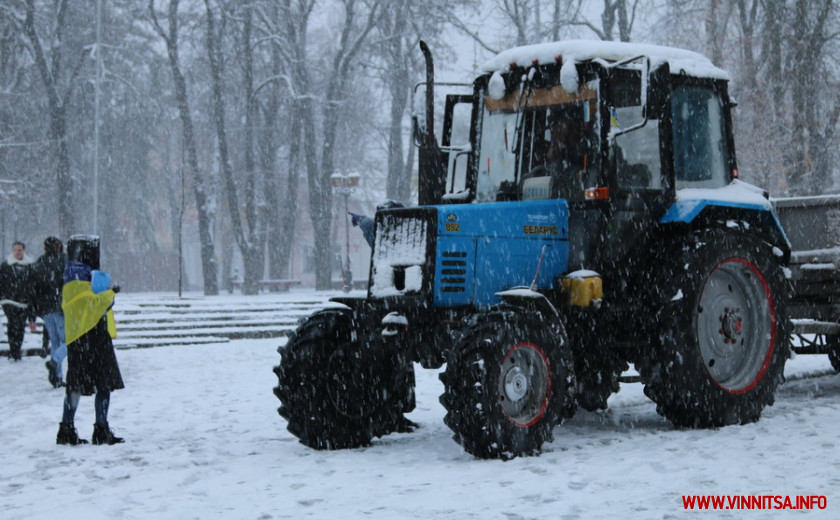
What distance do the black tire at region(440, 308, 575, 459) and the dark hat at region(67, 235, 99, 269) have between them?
3801mm

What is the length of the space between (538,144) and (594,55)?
0.85 metres

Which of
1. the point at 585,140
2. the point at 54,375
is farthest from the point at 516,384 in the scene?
the point at 54,375

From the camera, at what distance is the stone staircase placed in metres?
19.1

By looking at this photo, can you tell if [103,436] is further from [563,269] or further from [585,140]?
[585,140]

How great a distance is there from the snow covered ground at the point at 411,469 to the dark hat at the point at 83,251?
156cm

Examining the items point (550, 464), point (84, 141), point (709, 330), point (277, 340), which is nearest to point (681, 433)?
point (709, 330)

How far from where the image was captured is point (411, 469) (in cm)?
728

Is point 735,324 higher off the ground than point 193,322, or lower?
higher

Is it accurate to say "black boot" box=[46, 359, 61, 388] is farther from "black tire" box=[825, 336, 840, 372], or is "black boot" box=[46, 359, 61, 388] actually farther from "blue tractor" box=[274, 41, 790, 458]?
"black tire" box=[825, 336, 840, 372]

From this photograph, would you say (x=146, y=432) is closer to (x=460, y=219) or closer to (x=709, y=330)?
(x=460, y=219)

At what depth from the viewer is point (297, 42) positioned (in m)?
38.6

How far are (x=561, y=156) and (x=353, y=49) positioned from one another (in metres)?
29.3

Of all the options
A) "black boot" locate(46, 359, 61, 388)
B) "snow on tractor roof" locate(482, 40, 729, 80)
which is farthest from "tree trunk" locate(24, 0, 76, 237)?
"snow on tractor roof" locate(482, 40, 729, 80)

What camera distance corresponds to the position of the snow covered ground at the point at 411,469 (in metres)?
6.08
